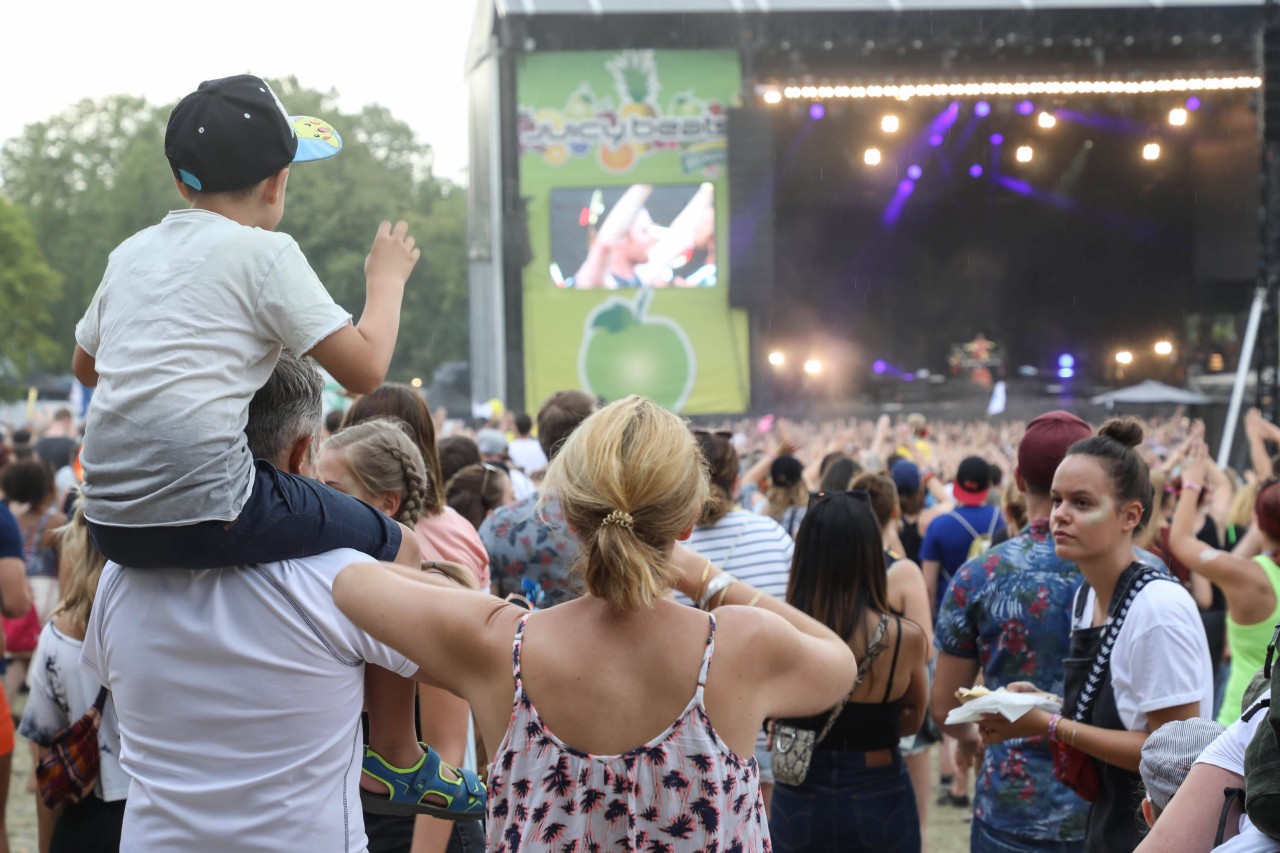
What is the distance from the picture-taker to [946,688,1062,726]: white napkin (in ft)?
8.13

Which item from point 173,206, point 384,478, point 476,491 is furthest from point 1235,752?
point 173,206

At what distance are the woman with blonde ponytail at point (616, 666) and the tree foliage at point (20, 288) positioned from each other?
3586 centimetres

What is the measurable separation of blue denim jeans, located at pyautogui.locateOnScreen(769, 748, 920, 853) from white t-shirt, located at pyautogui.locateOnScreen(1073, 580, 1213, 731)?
2.62 feet

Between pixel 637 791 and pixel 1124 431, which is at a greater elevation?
pixel 1124 431

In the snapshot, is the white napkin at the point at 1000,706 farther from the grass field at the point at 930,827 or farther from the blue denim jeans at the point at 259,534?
the grass field at the point at 930,827

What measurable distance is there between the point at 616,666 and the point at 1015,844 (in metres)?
1.78

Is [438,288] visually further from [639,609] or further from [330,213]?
[639,609]

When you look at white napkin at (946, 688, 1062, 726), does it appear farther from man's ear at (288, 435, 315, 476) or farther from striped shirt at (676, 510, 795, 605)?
man's ear at (288, 435, 315, 476)

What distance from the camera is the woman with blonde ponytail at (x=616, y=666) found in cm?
156

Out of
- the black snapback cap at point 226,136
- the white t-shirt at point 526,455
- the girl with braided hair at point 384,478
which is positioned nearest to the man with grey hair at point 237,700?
the black snapback cap at point 226,136

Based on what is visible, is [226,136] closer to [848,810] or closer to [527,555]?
[527,555]

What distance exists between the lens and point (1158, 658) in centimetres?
244

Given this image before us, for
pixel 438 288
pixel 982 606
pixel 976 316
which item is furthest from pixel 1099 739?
pixel 438 288

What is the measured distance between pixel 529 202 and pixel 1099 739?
13509mm
